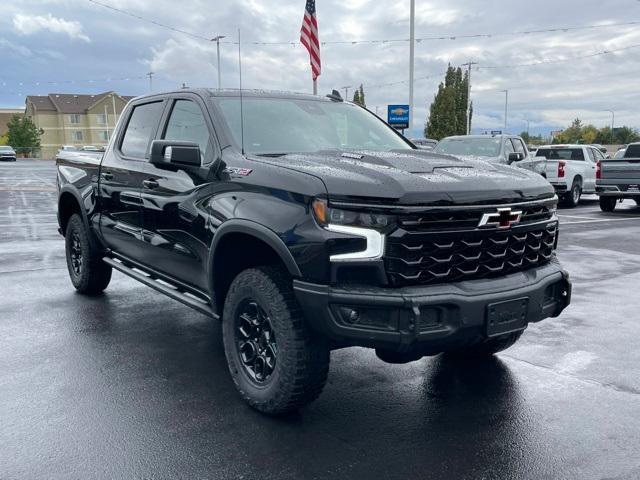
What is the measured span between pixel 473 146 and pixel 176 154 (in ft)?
38.2

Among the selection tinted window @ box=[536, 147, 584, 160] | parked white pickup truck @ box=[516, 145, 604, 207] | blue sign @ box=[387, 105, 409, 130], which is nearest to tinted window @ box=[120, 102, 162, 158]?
parked white pickup truck @ box=[516, 145, 604, 207]

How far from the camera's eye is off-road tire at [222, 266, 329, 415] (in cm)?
321

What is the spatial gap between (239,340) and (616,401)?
7.90ft

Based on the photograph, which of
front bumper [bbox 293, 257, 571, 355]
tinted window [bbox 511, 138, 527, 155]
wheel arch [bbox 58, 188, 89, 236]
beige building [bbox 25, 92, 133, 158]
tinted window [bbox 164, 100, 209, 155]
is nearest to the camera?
front bumper [bbox 293, 257, 571, 355]

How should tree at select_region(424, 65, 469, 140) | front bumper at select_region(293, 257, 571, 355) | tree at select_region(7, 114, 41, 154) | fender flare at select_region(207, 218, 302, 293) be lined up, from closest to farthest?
1. front bumper at select_region(293, 257, 571, 355)
2. fender flare at select_region(207, 218, 302, 293)
3. tree at select_region(424, 65, 469, 140)
4. tree at select_region(7, 114, 41, 154)

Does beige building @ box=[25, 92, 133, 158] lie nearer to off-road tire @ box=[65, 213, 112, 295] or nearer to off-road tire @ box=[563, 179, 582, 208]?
off-road tire @ box=[563, 179, 582, 208]

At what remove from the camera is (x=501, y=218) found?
326 cm

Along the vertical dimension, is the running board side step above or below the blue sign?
below

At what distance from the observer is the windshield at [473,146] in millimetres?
14070

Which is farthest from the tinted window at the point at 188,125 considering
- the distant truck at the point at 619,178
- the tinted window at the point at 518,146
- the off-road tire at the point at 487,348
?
the distant truck at the point at 619,178

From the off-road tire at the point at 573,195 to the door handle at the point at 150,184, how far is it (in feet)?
50.4

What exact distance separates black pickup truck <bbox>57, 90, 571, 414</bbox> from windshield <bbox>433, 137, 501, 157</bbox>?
994cm

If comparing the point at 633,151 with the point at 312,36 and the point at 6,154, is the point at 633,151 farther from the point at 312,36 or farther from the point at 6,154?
the point at 6,154

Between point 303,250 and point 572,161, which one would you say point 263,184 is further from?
point 572,161
